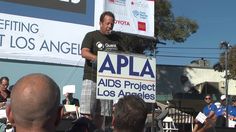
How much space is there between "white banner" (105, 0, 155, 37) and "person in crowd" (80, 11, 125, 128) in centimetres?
359

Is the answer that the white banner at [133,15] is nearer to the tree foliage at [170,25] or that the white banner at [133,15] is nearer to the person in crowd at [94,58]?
the person in crowd at [94,58]

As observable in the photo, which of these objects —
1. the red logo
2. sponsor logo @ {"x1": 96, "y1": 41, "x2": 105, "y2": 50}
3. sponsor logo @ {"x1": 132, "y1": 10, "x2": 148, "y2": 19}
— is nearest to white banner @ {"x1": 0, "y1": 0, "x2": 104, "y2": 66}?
sponsor logo @ {"x1": 132, "y1": 10, "x2": 148, "y2": 19}

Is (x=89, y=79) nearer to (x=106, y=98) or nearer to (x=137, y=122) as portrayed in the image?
(x=106, y=98)

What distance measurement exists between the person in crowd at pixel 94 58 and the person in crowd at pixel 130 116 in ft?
8.17

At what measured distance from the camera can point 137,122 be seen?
2.50 meters

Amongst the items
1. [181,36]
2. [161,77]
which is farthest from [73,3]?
[161,77]

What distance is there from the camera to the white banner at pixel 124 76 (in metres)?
5.09

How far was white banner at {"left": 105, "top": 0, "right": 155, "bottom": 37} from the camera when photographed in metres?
9.24

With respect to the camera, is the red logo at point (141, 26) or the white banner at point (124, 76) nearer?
the white banner at point (124, 76)

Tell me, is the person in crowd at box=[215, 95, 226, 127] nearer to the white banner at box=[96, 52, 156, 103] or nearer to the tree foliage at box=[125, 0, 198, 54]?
the white banner at box=[96, 52, 156, 103]

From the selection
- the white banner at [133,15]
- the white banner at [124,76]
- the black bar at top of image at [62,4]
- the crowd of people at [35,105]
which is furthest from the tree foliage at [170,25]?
the crowd of people at [35,105]

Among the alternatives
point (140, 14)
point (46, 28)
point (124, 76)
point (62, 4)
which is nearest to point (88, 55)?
point (124, 76)

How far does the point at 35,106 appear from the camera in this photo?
1.69 m

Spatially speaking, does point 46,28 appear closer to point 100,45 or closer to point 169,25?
point 100,45
